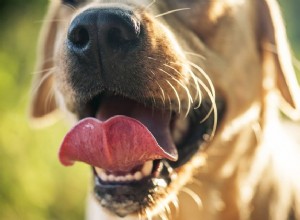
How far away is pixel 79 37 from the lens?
2.24 metres

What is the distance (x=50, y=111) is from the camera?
132 inches

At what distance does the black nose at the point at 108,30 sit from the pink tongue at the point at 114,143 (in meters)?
0.24

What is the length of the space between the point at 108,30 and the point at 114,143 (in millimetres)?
370

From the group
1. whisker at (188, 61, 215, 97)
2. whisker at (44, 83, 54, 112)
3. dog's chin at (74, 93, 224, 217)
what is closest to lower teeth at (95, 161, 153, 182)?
dog's chin at (74, 93, 224, 217)

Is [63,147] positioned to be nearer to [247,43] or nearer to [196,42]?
[196,42]

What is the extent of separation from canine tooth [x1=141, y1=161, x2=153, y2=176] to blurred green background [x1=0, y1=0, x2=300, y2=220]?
8.65 feet

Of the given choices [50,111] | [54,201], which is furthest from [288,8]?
[50,111]

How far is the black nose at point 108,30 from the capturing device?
7.16 ft

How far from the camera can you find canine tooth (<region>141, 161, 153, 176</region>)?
240 cm

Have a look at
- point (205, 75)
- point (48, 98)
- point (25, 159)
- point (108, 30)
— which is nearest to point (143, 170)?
point (205, 75)

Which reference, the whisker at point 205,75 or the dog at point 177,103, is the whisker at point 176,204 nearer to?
the dog at point 177,103

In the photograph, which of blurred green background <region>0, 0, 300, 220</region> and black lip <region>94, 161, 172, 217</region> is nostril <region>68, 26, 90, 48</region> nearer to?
black lip <region>94, 161, 172, 217</region>

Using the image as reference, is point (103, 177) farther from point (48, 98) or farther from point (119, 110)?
point (48, 98)

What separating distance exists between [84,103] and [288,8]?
623 cm
